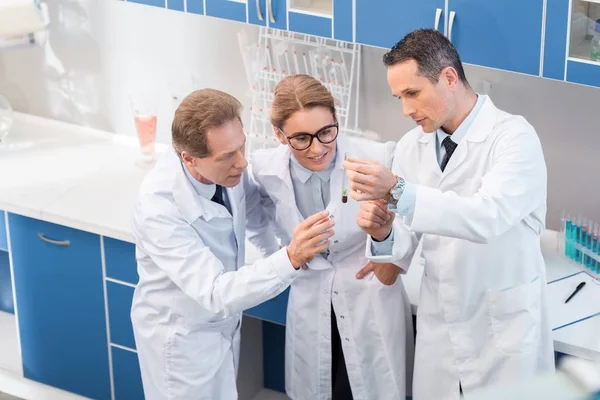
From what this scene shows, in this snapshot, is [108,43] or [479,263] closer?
[479,263]

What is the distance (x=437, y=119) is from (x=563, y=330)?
805mm

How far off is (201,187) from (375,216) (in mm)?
483

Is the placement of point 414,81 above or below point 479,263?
above

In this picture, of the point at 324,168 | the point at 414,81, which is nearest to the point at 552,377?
the point at 414,81

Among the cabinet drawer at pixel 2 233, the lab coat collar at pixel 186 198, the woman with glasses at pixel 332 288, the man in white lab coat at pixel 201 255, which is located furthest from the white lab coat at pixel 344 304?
the cabinet drawer at pixel 2 233

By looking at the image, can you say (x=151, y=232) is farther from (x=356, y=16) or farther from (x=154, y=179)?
(x=356, y=16)

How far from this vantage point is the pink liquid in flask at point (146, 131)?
12.2 feet

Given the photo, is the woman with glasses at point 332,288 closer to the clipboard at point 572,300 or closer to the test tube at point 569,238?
the clipboard at point 572,300

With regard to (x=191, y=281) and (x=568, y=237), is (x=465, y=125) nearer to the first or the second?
(x=191, y=281)

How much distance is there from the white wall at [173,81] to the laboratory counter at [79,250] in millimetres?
244

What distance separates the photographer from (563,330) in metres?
2.66

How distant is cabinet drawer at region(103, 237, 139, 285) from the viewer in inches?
128

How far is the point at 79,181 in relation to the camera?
359cm

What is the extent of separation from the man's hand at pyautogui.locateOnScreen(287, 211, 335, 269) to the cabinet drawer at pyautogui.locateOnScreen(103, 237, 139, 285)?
3.58 ft
